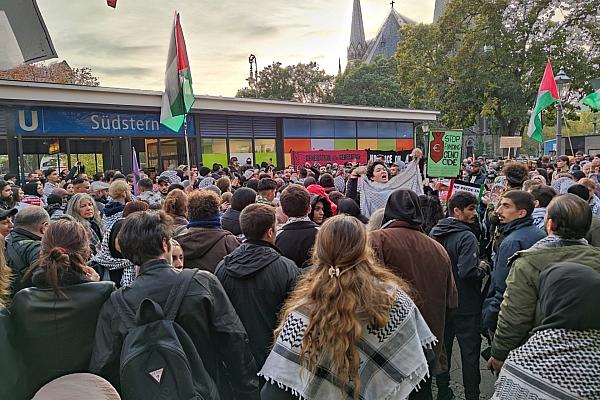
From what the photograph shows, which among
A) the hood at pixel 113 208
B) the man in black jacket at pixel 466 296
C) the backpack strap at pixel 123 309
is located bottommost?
the man in black jacket at pixel 466 296

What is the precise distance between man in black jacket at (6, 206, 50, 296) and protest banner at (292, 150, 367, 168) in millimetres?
17778

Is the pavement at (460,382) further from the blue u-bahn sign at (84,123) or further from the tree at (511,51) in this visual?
the tree at (511,51)

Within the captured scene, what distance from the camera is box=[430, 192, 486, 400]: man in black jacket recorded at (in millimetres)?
4367

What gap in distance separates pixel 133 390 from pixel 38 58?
1.92m

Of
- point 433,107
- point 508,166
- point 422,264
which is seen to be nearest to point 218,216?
point 422,264

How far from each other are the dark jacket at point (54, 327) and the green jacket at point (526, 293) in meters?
2.40

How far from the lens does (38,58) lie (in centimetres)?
284

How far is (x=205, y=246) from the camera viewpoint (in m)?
4.05

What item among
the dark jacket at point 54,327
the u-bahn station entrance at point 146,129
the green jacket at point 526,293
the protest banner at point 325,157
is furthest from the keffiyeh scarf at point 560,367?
the protest banner at point 325,157

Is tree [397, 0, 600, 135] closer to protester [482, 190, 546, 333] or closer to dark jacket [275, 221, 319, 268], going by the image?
protester [482, 190, 546, 333]

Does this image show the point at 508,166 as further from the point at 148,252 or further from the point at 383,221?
the point at 148,252

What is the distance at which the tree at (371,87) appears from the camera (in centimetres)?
5103

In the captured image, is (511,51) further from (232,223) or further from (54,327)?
(54,327)

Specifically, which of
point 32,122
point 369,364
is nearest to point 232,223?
point 369,364
